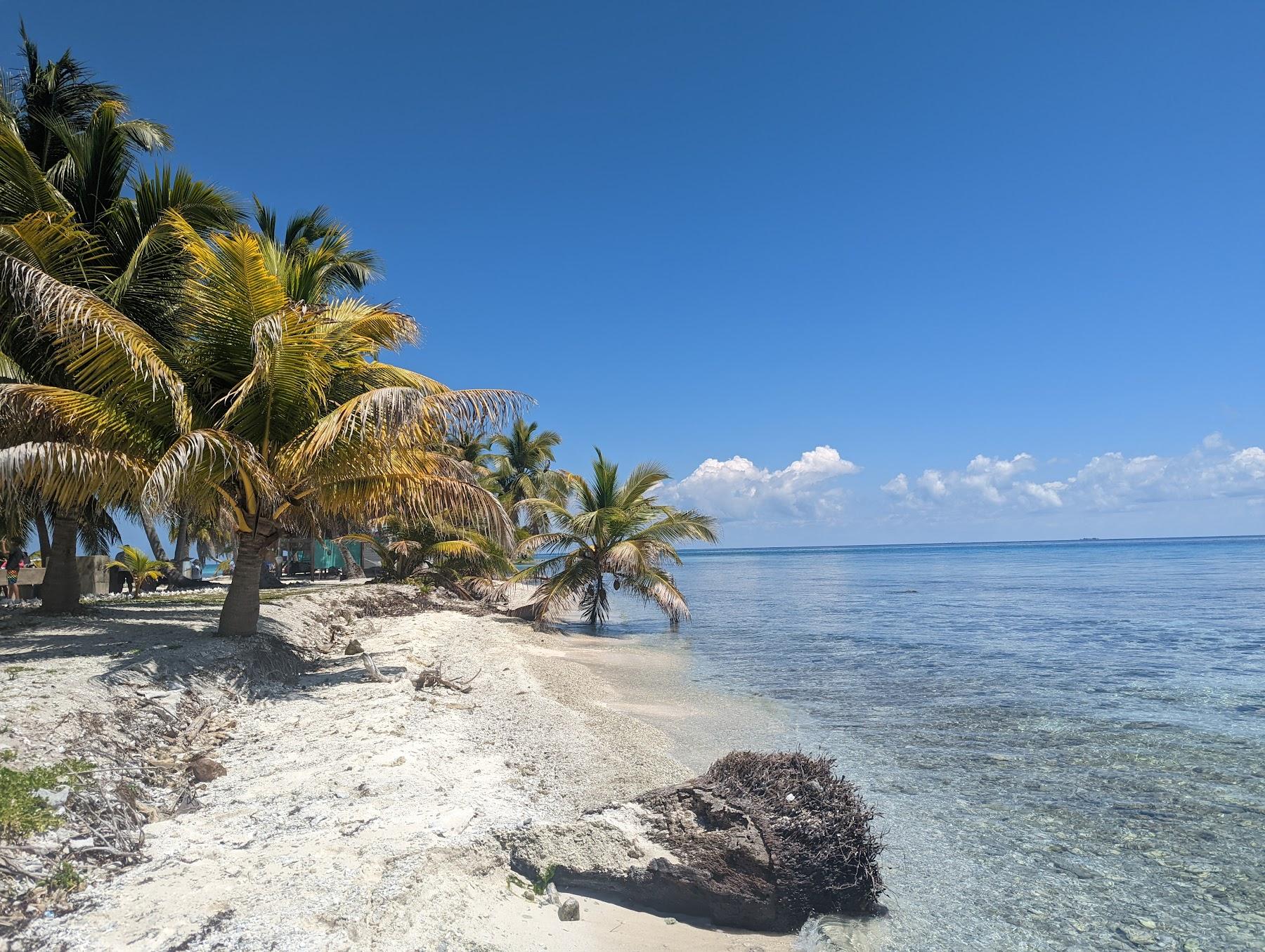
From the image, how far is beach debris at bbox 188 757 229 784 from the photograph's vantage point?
5016 mm

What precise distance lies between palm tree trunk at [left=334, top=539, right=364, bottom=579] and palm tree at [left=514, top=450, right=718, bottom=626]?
1179 centimetres

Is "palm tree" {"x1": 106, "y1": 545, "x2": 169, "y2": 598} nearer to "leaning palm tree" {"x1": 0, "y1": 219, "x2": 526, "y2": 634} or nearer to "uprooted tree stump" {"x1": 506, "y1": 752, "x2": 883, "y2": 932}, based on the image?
"leaning palm tree" {"x1": 0, "y1": 219, "x2": 526, "y2": 634}

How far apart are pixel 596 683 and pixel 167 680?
19.8 feet

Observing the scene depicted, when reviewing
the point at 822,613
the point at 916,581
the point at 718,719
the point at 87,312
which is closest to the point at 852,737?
the point at 718,719

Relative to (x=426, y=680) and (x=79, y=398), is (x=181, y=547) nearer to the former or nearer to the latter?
(x=79, y=398)

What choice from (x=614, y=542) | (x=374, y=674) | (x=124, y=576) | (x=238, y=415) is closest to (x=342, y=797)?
(x=374, y=674)

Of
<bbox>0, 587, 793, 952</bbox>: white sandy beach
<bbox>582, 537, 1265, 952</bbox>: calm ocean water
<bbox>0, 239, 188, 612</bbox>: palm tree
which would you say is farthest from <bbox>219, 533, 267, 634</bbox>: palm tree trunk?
<bbox>582, 537, 1265, 952</bbox>: calm ocean water

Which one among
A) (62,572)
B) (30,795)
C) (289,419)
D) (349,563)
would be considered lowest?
(30,795)

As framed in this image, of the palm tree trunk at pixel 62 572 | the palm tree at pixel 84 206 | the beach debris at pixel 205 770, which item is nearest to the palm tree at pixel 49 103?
the palm tree at pixel 84 206

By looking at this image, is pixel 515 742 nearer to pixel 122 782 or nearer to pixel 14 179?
pixel 122 782

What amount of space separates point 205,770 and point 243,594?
426 cm

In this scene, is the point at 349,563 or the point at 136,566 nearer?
the point at 136,566

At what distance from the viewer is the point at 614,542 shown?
61.9ft

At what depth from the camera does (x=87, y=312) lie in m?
7.37
